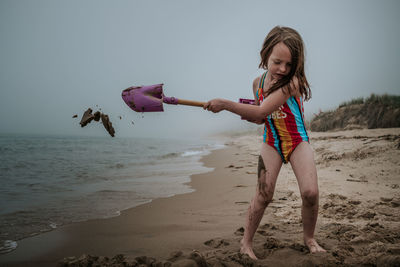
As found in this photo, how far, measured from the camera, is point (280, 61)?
6.32 feet

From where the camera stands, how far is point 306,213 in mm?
1909

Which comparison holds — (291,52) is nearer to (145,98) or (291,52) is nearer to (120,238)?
A: (145,98)

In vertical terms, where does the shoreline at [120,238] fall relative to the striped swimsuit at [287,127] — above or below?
below

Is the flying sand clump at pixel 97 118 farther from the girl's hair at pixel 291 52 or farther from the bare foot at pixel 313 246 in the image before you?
the bare foot at pixel 313 246

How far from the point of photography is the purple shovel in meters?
2.27

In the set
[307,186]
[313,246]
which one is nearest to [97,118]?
[307,186]

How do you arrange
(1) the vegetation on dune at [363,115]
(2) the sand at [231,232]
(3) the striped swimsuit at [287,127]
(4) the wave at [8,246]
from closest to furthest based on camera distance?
(2) the sand at [231,232] → (3) the striped swimsuit at [287,127] → (4) the wave at [8,246] → (1) the vegetation on dune at [363,115]

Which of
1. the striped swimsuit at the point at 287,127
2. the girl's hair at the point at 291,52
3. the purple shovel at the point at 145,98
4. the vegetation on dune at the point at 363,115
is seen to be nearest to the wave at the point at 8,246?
the purple shovel at the point at 145,98

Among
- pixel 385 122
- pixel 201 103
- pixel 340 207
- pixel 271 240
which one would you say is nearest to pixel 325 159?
pixel 340 207

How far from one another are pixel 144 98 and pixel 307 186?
4.83ft

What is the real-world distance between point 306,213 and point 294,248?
0.92ft

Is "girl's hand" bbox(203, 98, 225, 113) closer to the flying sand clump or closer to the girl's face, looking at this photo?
the girl's face

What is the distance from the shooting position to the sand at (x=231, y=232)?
177 centimetres

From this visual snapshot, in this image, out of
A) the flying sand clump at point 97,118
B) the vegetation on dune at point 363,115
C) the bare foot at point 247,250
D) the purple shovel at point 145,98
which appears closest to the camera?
the bare foot at point 247,250
